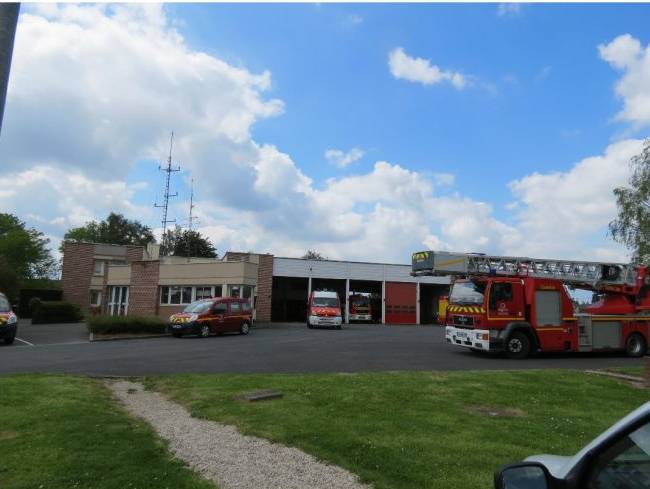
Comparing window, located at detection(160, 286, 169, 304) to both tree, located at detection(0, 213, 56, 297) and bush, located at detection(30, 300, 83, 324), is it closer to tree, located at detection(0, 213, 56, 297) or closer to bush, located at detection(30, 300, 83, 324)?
bush, located at detection(30, 300, 83, 324)

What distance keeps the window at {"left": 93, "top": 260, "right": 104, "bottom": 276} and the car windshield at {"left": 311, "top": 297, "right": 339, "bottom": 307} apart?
82.6ft

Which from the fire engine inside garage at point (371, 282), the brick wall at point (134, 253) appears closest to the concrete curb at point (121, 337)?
the fire engine inside garage at point (371, 282)

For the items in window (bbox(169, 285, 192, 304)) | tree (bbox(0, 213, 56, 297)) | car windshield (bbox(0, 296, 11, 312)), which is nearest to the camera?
car windshield (bbox(0, 296, 11, 312))

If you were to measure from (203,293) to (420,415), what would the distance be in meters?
32.2

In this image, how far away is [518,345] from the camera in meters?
17.1

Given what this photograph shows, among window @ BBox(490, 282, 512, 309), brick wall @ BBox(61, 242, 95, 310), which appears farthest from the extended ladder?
brick wall @ BBox(61, 242, 95, 310)

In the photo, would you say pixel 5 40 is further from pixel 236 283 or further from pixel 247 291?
pixel 247 291

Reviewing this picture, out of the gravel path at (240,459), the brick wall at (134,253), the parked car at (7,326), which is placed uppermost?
the brick wall at (134,253)

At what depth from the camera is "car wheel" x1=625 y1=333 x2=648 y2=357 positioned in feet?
62.1

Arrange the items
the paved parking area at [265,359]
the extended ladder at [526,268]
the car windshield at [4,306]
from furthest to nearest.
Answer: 1. the car windshield at [4,306]
2. the extended ladder at [526,268]
3. the paved parking area at [265,359]

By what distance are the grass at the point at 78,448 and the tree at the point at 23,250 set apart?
6523 cm

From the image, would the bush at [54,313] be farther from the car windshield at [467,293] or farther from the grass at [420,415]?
the car windshield at [467,293]

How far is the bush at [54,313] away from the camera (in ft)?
125

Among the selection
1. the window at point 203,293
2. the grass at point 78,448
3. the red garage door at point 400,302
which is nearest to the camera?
the grass at point 78,448
